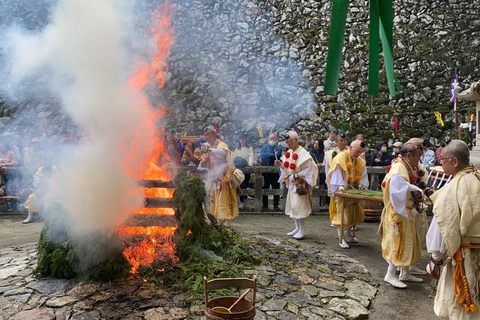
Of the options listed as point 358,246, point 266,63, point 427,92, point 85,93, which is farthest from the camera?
point 266,63

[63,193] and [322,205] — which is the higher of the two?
[63,193]

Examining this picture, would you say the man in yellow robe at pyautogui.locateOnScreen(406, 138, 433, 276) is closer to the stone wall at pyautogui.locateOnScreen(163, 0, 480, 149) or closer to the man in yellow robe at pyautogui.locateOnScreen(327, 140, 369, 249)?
the man in yellow robe at pyautogui.locateOnScreen(327, 140, 369, 249)

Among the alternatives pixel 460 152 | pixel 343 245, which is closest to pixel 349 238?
pixel 343 245

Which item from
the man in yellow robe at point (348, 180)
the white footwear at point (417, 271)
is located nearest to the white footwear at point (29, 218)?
the man in yellow robe at point (348, 180)

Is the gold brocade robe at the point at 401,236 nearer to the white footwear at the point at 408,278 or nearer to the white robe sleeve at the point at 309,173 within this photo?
the white footwear at the point at 408,278

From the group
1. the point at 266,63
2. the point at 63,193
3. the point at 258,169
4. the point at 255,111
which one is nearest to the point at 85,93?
the point at 63,193

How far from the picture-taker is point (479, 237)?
355 cm

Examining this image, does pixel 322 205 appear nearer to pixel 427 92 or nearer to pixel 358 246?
pixel 358 246

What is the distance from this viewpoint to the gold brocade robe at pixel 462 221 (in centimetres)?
353

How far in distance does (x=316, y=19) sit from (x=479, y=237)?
13.7m

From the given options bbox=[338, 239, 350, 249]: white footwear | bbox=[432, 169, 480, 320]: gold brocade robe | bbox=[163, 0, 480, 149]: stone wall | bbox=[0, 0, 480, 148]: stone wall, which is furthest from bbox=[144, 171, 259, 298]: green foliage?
bbox=[163, 0, 480, 149]: stone wall

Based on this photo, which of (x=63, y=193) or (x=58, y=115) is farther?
(x=58, y=115)

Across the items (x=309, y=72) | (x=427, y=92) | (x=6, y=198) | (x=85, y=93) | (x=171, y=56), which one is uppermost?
(x=171, y=56)

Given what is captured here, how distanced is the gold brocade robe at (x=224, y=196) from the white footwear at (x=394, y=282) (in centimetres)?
357
